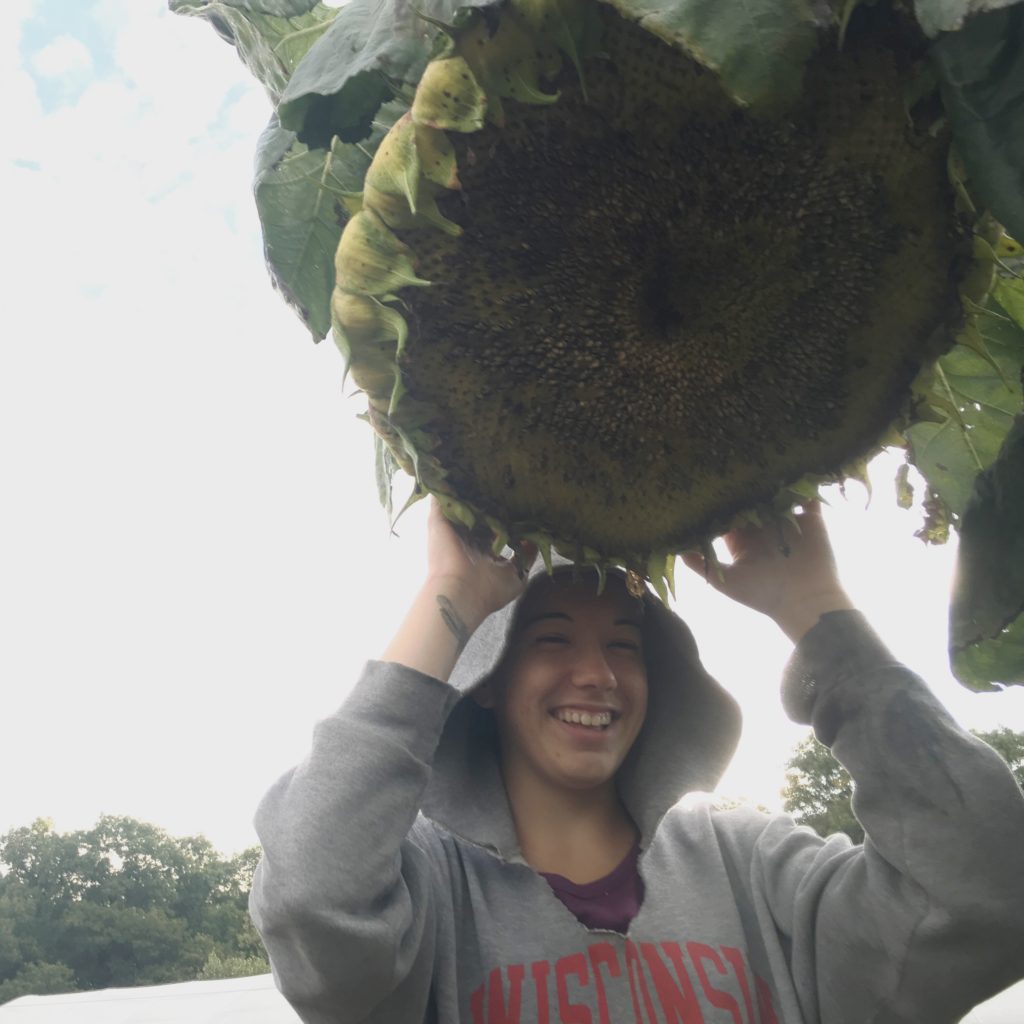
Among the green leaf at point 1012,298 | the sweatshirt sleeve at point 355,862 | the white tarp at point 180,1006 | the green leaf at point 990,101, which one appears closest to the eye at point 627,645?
the sweatshirt sleeve at point 355,862

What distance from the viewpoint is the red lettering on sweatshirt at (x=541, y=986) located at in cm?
154

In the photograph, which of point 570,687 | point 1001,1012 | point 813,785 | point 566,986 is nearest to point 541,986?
point 566,986

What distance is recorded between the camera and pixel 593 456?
3.76ft

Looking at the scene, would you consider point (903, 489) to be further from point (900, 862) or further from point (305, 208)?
point (305, 208)

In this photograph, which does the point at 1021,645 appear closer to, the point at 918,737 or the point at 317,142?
the point at 918,737

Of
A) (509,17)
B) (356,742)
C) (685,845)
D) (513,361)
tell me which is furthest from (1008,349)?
(685,845)

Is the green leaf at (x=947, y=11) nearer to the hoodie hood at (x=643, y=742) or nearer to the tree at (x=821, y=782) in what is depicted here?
the hoodie hood at (x=643, y=742)

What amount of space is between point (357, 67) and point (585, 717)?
1233mm

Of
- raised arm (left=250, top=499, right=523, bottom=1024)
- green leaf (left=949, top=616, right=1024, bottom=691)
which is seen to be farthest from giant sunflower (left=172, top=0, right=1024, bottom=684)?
raised arm (left=250, top=499, right=523, bottom=1024)

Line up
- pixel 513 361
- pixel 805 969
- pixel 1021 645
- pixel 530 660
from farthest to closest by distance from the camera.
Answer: pixel 530 660 < pixel 805 969 < pixel 1021 645 < pixel 513 361

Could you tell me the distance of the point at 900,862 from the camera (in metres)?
1.46

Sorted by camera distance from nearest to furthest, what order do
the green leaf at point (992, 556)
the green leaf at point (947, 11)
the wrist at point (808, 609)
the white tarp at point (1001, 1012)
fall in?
the green leaf at point (947, 11) → the green leaf at point (992, 556) → the wrist at point (808, 609) → the white tarp at point (1001, 1012)

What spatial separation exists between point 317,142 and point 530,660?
116 centimetres

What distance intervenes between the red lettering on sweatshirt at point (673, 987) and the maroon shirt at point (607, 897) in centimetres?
7
